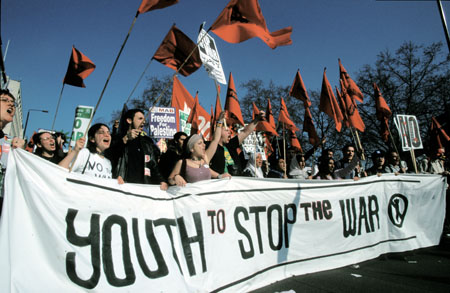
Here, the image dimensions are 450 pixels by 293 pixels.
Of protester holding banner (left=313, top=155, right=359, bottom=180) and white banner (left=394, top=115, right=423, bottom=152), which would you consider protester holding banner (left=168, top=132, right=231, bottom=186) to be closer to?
protester holding banner (left=313, top=155, right=359, bottom=180)

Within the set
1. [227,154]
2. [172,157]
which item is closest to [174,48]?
[172,157]

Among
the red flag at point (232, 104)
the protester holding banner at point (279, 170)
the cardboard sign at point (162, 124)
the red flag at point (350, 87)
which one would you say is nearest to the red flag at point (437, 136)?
the red flag at point (350, 87)

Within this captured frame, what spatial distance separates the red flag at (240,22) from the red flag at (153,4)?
0.74 metres

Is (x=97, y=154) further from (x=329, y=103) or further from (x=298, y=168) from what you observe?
(x=329, y=103)

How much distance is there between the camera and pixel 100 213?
8.01 ft

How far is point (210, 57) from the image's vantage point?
470 centimetres

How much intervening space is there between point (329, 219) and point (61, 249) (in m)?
3.09

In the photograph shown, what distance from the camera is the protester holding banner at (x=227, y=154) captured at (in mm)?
4176

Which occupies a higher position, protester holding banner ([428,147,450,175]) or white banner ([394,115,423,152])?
white banner ([394,115,423,152])

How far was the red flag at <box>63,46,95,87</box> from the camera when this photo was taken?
5133 mm

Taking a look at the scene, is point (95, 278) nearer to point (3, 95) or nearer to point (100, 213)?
point (100, 213)

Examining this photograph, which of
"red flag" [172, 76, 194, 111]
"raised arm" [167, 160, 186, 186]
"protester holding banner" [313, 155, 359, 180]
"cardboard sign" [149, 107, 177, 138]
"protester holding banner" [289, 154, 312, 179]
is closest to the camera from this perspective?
"raised arm" [167, 160, 186, 186]

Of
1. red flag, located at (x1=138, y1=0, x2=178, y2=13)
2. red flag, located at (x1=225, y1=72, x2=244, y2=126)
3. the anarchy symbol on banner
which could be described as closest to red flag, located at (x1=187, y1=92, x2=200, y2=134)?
red flag, located at (x1=225, y1=72, x2=244, y2=126)

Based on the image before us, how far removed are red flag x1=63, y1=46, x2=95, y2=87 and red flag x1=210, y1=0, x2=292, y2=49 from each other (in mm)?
2517
